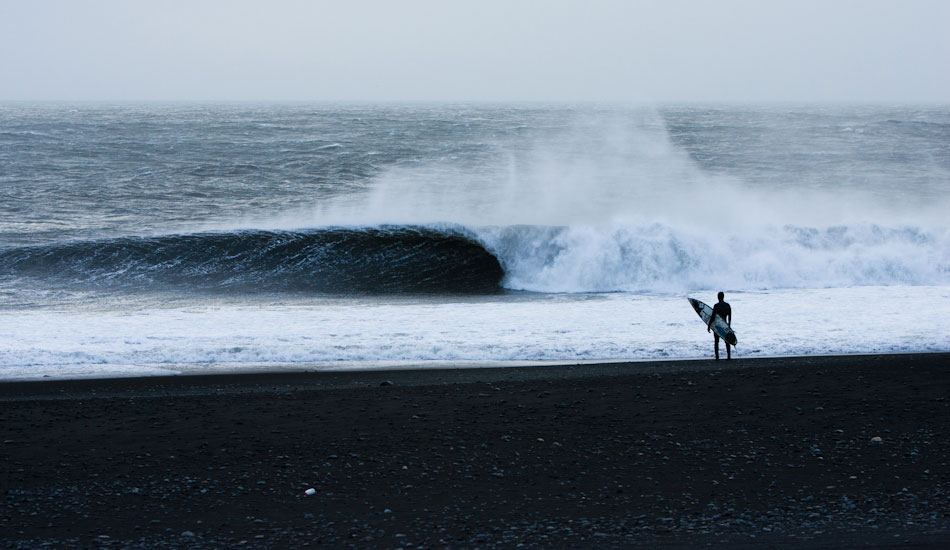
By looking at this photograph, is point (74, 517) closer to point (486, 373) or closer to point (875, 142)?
point (486, 373)

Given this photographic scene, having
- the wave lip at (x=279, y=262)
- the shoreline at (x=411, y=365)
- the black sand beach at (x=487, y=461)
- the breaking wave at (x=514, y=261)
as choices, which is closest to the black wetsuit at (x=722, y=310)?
the shoreline at (x=411, y=365)

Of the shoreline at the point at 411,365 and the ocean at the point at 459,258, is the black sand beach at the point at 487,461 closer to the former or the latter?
the shoreline at the point at 411,365

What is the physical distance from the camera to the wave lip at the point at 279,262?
15250 mm

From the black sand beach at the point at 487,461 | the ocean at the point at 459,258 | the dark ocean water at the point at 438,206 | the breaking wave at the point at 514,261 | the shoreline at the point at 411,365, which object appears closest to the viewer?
the black sand beach at the point at 487,461

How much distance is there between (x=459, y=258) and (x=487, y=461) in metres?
11.4

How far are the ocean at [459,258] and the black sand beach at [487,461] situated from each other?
161 centimetres

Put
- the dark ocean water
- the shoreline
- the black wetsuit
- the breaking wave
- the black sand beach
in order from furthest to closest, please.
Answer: the dark ocean water → the breaking wave → the black wetsuit → the shoreline → the black sand beach

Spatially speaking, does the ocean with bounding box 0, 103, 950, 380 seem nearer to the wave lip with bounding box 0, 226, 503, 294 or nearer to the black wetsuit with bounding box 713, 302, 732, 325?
the wave lip with bounding box 0, 226, 503, 294

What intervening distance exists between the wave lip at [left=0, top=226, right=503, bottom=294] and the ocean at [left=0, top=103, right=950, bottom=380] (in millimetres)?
73

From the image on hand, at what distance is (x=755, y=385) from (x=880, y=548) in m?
3.35

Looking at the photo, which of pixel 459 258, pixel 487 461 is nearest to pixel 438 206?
pixel 459 258

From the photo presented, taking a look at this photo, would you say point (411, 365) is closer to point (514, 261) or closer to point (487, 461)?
point (487, 461)

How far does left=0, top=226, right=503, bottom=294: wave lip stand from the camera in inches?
600

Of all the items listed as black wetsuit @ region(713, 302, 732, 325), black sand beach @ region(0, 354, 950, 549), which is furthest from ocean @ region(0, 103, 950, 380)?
black sand beach @ region(0, 354, 950, 549)
